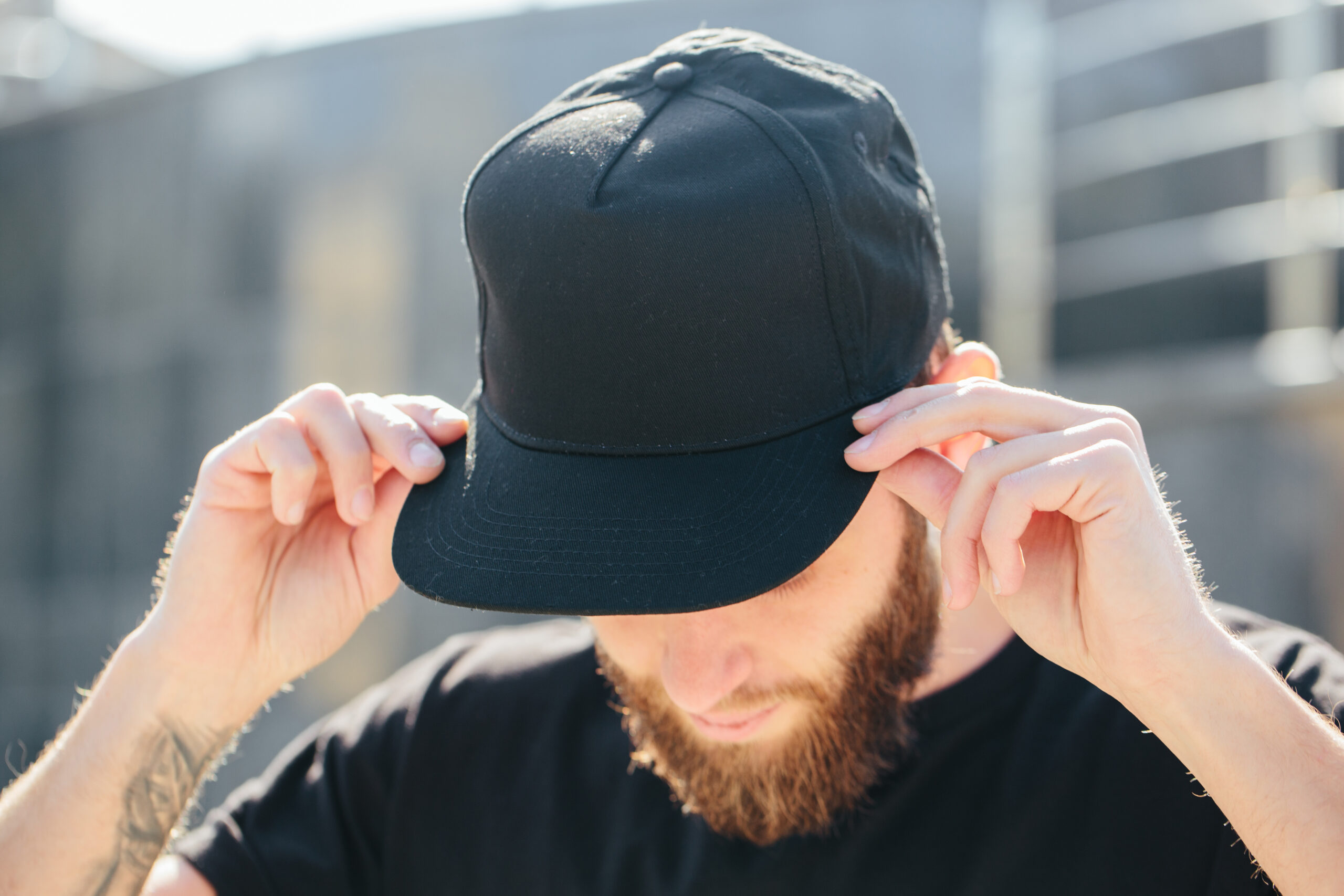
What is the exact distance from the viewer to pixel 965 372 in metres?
1.72

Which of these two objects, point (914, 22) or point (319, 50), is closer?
point (914, 22)

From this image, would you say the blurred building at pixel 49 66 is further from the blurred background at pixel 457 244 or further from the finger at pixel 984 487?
the finger at pixel 984 487

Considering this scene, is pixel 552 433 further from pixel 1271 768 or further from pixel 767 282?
pixel 1271 768

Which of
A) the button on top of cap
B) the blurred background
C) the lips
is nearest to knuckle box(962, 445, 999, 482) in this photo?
the lips

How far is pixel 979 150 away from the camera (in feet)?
18.3

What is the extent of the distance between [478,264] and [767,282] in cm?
46

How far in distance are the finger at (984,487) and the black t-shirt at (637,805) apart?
1.67 feet

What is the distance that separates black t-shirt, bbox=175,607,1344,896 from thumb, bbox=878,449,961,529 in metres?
0.51

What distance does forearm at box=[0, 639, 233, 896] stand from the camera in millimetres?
1744

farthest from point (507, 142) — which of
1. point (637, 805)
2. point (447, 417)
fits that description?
point (637, 805)

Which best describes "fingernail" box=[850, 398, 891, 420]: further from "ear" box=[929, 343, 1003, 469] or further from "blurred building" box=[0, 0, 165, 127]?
"blurred building" box=[0, 0, 165, 127]

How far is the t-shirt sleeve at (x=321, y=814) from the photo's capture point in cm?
205

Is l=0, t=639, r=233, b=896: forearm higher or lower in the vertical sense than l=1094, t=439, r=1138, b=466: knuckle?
lower

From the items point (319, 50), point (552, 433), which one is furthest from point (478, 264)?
point (319, 50)
